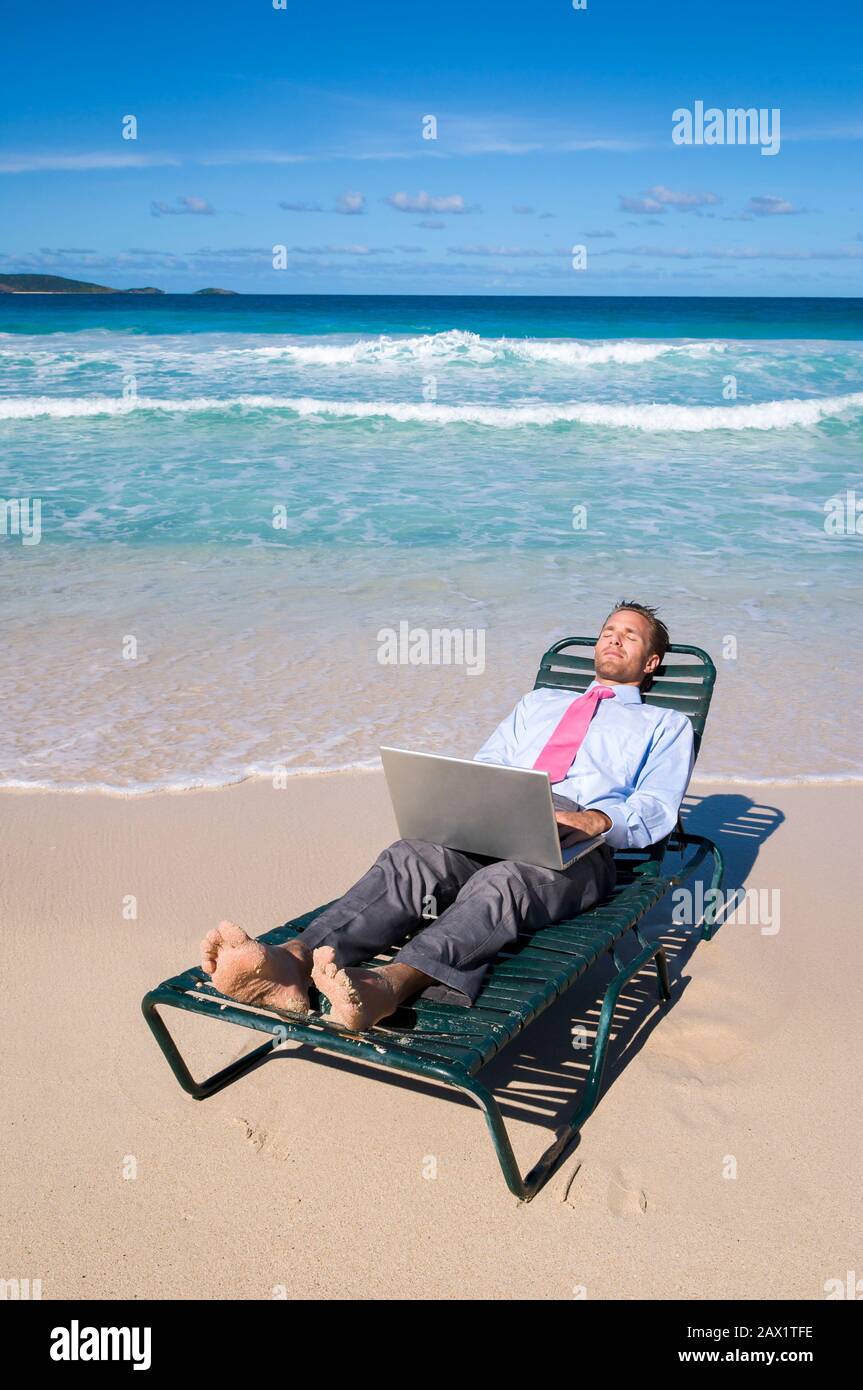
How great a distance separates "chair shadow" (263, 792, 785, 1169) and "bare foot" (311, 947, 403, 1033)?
529mm

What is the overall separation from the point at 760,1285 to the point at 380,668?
185 inches

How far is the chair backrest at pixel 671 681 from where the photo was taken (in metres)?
4.29

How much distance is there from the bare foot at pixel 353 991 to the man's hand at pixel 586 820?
2.82 feet

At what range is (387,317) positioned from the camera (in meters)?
45.1

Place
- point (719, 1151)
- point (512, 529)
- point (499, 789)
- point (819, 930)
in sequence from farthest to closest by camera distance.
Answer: point (512, 529) → point (819, 930) → point (499, 789) → point (719, 1151)

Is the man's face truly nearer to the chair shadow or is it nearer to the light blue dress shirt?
the light blue dress shirt

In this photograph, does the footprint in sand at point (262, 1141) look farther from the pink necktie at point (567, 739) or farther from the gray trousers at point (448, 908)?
the pink necktie at point (567, 739)

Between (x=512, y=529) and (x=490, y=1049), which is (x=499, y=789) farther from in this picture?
(x=512, y=529)

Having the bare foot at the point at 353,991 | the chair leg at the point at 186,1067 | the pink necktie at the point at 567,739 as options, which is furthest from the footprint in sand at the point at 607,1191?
the pink necktie at the point at 567,739

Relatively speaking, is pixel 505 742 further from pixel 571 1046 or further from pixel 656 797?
pixel 571 1046

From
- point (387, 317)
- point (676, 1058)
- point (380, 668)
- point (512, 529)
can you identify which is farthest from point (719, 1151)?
point (387, 317)

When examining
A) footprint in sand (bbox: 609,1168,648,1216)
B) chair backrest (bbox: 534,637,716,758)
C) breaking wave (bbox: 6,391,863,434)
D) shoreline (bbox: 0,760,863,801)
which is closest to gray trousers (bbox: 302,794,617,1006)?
footprint in sand (bbox: 609,1168,648,1216)

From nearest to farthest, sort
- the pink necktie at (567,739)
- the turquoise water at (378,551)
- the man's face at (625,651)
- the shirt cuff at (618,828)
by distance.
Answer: the shirt cuff at (618,828), the pink necktie at (567,739), the man's face at (625,651), the turquoise water at (378,551)

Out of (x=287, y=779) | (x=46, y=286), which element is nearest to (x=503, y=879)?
(x=287, y=779)
